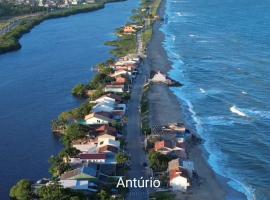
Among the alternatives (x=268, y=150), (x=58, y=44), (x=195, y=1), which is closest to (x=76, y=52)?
(x=58, y=44)

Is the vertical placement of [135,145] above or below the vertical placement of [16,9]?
below

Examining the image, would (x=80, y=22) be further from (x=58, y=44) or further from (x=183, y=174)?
(x=183, y=174)

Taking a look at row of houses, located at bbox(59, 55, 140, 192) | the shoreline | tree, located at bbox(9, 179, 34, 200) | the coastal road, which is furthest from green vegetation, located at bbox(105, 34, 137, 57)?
tree, located at bbox(9, 179, 34, 200)

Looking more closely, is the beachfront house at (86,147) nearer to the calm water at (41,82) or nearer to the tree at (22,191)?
the calm water at (41,82)

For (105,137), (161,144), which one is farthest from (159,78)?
(161,144)

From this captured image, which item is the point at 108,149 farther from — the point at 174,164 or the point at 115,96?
the point at 115,96

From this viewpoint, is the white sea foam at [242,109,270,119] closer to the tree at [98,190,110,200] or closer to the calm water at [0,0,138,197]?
the calm water at [0,0,138,197]
